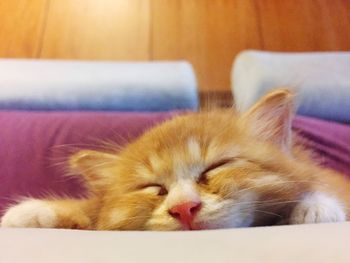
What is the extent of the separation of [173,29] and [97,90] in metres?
0.78

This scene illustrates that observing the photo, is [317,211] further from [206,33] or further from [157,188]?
[206,33]

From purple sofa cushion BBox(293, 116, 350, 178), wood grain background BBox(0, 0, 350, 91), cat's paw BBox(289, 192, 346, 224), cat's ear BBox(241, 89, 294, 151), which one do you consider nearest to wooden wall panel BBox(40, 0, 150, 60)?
wood grain background BBox(0, 0, 350, 91)

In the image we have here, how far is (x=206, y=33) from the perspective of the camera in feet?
7.57

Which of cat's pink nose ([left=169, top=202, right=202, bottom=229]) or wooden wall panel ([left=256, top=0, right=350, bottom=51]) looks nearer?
cat's pink nose ([left=169, top=202, right=202, bottom=229])

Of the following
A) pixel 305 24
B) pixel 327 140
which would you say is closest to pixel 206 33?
pixel 305 24

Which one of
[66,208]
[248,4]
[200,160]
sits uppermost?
[248,4]

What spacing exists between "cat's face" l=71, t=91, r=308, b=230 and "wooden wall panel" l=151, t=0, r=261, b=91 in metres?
1.07

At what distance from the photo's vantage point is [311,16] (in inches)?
95.0

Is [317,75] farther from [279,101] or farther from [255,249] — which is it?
[255,249]

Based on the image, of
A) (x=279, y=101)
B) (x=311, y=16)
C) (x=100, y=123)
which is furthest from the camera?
(x=311, y=16)

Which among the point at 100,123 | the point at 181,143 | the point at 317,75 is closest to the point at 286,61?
the point at 317,75

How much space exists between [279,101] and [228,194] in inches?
9.0

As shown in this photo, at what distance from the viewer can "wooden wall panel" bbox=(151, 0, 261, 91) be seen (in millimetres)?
2185

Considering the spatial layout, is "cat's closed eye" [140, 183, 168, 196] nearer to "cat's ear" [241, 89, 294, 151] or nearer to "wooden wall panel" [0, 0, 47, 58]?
"cat's ear" [241, 89, 294, 151]
